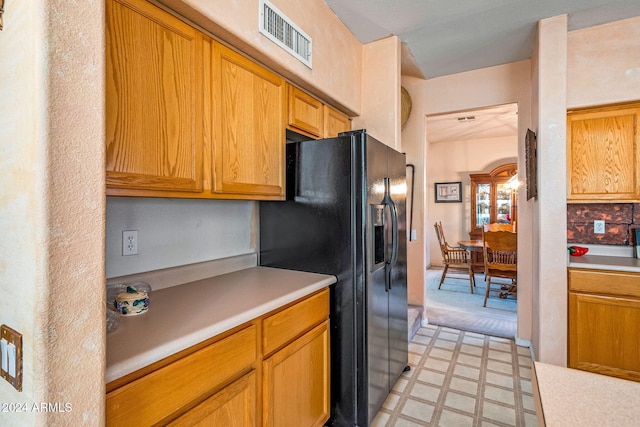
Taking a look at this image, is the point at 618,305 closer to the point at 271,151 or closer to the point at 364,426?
the point at 364,426

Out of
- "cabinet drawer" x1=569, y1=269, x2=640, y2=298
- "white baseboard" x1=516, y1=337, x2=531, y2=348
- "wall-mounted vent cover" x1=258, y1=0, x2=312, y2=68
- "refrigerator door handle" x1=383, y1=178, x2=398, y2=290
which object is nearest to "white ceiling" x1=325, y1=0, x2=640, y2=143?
"wall-mounted vent cover" x1=258, y1=0, x2=312, y2=68

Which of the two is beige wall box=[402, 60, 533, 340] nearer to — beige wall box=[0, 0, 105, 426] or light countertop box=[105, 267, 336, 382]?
light countertop box=[105, 267, 336, 382]

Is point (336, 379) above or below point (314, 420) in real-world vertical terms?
above

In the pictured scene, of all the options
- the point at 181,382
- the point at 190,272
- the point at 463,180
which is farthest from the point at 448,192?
the point at 181,382

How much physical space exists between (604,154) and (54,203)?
10.7 ft

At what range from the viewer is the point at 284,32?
5.93ft

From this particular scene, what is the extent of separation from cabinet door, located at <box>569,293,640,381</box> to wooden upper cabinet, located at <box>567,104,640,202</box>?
0.78 meters

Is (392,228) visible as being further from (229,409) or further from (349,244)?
(229,409)

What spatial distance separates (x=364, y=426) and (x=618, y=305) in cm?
191

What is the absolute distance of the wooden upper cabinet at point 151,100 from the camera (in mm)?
1097

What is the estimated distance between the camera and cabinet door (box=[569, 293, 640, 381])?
214 cm

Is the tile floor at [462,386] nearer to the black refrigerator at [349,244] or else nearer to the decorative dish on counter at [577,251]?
the black refrigerator at [349,244]

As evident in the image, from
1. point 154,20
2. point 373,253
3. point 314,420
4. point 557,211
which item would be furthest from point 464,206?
point 154,20

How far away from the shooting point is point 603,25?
94.9 inches
